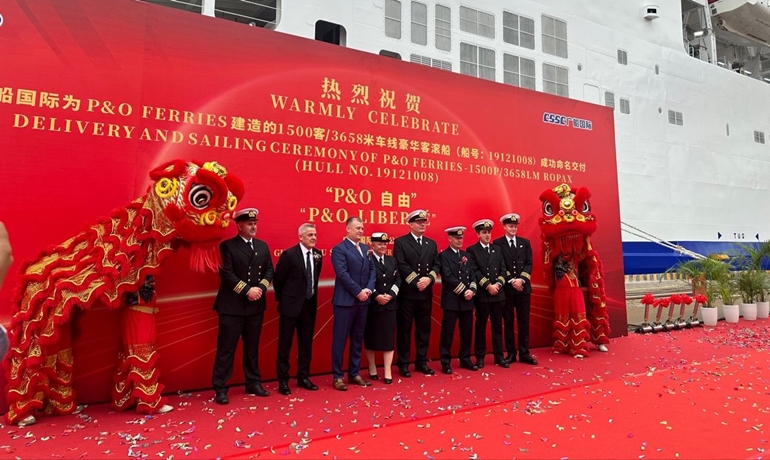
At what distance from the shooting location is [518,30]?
8.45m

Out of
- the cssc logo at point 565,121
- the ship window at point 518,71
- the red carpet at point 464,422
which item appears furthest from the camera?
the ship window at point 518,71

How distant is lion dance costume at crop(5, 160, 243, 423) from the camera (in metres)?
2.52

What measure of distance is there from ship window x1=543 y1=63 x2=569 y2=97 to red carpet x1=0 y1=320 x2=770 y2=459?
248 inches

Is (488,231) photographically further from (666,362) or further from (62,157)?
(62,157)

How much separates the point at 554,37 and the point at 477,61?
206 centimetres

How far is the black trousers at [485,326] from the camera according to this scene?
157 inches

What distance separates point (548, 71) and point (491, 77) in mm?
1382

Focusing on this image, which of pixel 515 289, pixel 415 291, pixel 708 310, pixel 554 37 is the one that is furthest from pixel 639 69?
pixel 415 291

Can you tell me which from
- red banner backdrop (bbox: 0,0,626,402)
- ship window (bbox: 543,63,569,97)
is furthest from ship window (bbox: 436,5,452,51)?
red banner backdrop (bbox: 0,0,626,402)

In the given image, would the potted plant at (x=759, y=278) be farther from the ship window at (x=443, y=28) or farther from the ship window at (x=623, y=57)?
the ship window at (x=443, y=28)

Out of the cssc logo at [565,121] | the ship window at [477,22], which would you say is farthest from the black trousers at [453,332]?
the ship window at [477,22]

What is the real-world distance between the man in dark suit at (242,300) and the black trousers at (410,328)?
1177mm

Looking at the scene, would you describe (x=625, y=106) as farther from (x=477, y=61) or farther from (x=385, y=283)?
(x=385, y=283)

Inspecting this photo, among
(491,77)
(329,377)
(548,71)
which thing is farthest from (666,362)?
(548,71)
